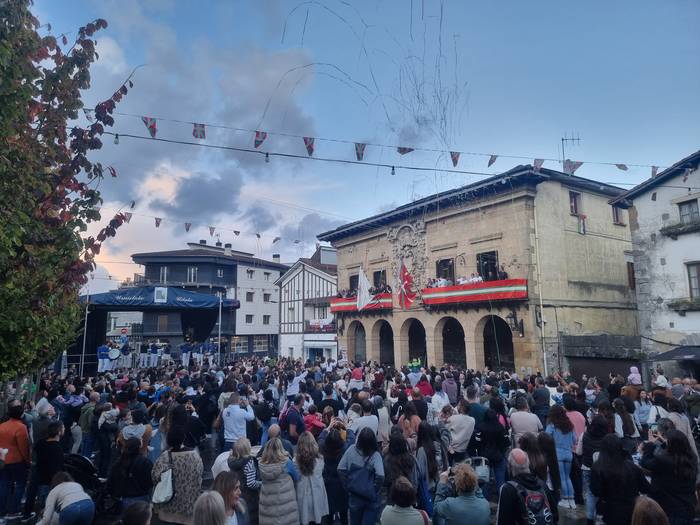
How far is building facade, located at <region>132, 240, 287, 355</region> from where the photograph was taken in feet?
144

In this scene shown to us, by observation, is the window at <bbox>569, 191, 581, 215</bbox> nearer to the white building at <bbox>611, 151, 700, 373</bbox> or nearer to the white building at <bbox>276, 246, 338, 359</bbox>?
the white building at <bbox>611, 151, 700, 373</bbox>

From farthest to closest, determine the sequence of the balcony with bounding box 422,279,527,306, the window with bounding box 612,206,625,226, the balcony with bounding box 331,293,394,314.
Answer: the balcony with bounding box 331,293,394,314 → the window with bounding box 612,206,625,226 → the balcony with bounding box 422,279,527,306

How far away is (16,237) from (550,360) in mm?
20631

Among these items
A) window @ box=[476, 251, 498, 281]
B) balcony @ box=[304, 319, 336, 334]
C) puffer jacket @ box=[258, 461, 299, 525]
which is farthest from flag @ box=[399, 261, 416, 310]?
puffer jacket @ box=[258, 461, 299, 525]

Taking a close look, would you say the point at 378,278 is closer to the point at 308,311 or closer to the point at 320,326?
the point at 320,326

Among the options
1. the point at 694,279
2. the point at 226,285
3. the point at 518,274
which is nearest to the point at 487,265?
the point at 518,274

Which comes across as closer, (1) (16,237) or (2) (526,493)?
(2) (526,493)

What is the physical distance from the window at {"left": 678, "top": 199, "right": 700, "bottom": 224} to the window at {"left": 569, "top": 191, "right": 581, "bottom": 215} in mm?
5264

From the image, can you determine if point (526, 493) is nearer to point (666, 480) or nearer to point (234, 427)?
point (666, 480)

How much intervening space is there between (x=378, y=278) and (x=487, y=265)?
8.52 meters

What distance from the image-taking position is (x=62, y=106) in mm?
5754

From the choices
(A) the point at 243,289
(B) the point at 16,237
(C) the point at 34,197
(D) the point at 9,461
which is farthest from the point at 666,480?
(A) the point at 243,289

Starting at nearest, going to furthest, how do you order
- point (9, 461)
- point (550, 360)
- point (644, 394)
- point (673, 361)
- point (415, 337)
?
1. point (9, 461)
2. point (644, 394)
3. point (673, 361)
4. point (550, 360)
5. point (415, 337)

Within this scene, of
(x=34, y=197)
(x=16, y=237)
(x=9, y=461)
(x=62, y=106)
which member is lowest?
(x=9, y=461)
